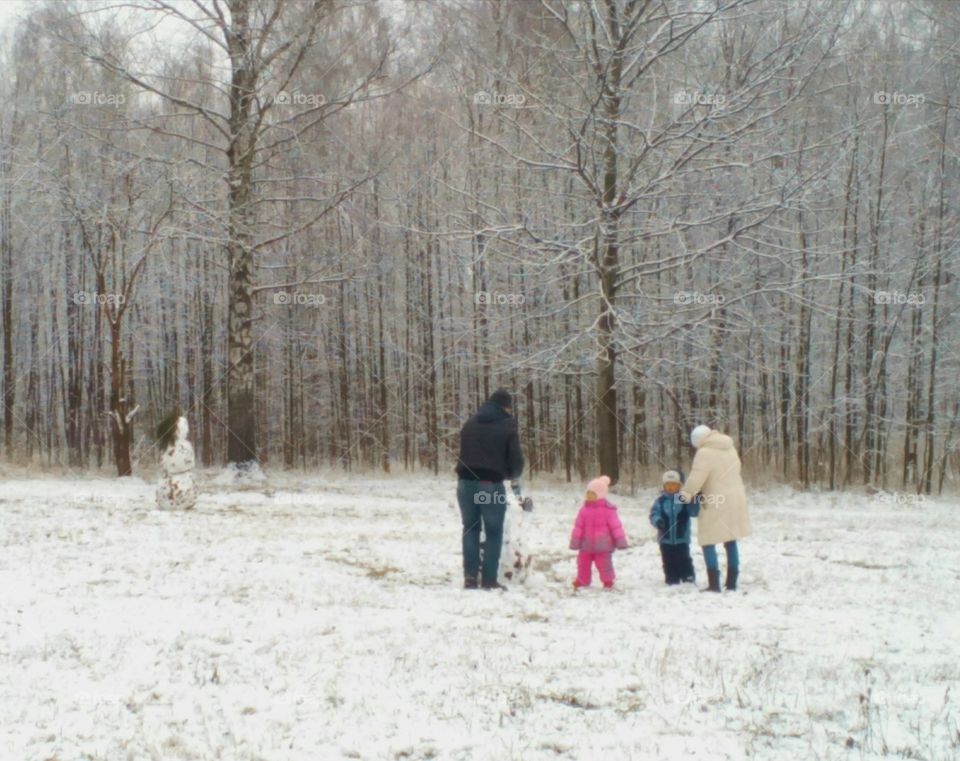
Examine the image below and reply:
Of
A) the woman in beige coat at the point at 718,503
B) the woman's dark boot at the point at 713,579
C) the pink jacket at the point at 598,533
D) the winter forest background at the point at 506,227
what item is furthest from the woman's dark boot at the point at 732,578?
the winter forest background at the point at 506,227

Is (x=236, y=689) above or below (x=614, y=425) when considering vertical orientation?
below

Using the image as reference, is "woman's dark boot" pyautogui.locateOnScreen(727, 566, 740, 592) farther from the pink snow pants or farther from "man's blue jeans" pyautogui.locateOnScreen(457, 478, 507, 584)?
"man's blue jeans" pyautogui.locateOnScreen(457, 478, 507, 584)

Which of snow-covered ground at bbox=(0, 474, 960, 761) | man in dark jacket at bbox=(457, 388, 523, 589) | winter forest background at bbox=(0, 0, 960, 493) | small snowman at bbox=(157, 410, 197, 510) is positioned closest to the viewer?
snow-covered ground at bbox=(0, 474, 960, 761)

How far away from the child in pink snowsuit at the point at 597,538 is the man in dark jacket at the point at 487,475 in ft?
3.08

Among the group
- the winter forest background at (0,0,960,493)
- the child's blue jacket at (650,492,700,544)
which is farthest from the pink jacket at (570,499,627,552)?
the winter forest background at (0,0,960,493)

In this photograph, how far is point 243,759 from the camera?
15.9ft

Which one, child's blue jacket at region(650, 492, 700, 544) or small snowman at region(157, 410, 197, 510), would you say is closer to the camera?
child's blue jacket at region(650, 492, 700, 544)

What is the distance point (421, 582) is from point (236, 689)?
14.3 ft

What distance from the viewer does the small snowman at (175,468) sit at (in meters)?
15.0

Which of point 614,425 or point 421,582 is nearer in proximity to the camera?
point 421,582

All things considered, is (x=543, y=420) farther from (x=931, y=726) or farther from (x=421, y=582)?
(x=931, y=726)

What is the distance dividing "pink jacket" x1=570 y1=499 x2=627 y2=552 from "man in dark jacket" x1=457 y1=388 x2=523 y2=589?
91 centimetres

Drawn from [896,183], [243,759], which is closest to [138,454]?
[896,183]

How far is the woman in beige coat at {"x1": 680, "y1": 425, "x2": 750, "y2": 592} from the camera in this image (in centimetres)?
991
